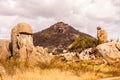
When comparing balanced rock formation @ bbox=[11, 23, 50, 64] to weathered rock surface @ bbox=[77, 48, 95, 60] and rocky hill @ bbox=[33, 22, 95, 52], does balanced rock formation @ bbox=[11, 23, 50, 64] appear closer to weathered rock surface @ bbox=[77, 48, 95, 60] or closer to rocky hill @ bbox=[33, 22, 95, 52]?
weathered rock surface @ bbox=[77, 48, 95, 60]

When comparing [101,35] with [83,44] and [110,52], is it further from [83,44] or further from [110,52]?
[83,44]

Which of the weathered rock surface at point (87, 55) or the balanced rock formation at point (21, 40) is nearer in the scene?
the balanced rock formation at point (21, 40)

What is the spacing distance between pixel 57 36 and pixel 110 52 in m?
93.1

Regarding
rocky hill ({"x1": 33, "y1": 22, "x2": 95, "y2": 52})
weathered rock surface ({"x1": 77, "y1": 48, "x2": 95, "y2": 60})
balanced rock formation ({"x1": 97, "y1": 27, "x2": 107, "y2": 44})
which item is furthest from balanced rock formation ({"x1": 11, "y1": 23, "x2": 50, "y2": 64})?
rocky hill ({"x1": 33, "y1": 22, "x2": 95, "y2": 52})

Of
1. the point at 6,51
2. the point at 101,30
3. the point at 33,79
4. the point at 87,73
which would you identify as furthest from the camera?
the point at 101,30

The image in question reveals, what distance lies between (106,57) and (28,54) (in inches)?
717

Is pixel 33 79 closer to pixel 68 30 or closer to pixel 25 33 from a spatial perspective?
pixel 25 33

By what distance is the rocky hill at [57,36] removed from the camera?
122 m

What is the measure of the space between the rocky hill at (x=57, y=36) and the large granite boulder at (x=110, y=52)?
229 feet

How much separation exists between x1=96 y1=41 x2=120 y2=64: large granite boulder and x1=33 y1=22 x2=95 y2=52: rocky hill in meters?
69.8

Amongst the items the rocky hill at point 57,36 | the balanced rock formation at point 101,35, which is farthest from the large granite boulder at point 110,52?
the rocky hill at point 57,36

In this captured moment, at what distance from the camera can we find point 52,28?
151250 mm

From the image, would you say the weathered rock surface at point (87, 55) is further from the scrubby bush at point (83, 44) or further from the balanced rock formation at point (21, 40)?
the balanced rock formation at point (21, 40)

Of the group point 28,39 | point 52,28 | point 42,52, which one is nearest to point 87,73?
point 42,52
